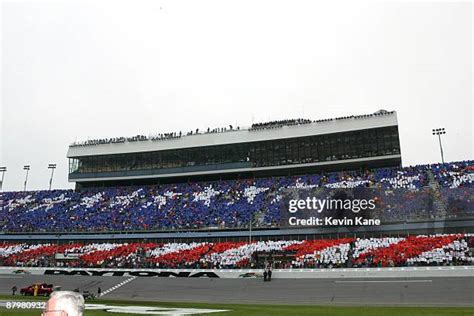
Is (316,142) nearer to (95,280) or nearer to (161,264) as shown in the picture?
(161,264)

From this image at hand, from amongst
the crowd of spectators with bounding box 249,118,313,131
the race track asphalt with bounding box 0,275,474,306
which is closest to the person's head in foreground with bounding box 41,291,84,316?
the race track asphalt with bounding box 0,275,474,306

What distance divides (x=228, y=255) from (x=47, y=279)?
22.4 metres

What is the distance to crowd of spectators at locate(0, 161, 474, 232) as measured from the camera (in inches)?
1825

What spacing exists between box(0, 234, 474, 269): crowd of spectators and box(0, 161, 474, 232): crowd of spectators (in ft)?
10.3

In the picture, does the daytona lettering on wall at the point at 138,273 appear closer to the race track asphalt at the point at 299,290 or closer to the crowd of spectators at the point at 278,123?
Result: the race track asphalt at the point at 299,290

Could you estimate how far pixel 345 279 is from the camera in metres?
39.5

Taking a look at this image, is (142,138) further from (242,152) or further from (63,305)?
(63,305)

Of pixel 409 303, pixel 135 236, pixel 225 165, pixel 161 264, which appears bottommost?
pixel 409 303

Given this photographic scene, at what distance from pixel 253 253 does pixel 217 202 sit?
14.6 meters

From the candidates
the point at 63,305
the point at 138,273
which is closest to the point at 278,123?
the point at 138,273

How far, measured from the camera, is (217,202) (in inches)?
2387

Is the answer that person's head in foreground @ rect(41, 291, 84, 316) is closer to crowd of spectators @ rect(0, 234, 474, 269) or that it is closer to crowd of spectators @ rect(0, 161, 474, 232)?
crowd of spectators @ rect(0, 234, 474, 269)

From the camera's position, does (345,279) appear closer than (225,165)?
Yes

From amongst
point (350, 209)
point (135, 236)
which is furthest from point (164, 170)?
point (350, 209)
